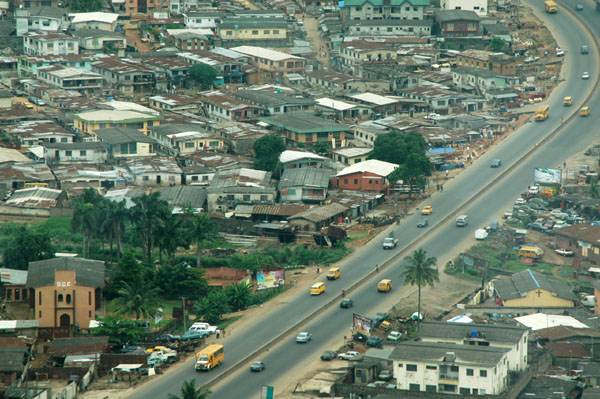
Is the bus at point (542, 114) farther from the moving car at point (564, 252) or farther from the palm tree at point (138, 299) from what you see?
the palm tree at point (138, 299)

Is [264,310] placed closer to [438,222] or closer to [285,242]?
[285,242]

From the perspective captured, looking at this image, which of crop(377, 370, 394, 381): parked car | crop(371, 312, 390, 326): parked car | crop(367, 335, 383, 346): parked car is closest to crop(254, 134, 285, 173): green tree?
crop(371, 312, 390, 326): parked car

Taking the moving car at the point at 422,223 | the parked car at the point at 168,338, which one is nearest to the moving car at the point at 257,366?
the parked car at the point at 168,338

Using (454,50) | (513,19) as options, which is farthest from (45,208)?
(513,19)

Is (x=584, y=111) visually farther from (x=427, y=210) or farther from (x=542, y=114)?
(x=427, y=210)

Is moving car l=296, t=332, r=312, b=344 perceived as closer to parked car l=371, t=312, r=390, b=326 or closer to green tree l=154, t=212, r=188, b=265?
parked car l=371, t=312, r=390, b=326

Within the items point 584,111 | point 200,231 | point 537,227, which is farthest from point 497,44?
point 200,231
